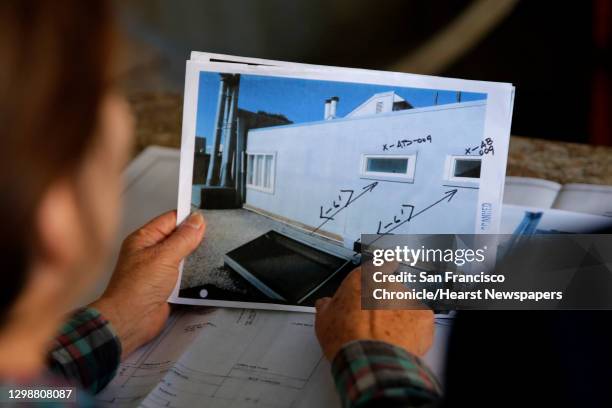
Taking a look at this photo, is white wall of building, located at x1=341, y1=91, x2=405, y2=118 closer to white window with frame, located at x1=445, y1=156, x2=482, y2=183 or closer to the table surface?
white window with frame, located at x1=445, y1=156, x2=482, y2=183

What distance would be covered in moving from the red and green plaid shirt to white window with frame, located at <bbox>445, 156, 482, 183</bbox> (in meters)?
0.21

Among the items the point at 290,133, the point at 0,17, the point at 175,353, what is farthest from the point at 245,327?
the point at 0,17

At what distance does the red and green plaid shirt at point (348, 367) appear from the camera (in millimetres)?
457

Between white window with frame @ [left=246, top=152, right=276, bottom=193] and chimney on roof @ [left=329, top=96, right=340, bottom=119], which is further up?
chimney on roof @ [left=329, top=96, right=340, bottom=119]

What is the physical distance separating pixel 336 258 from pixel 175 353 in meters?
0.19

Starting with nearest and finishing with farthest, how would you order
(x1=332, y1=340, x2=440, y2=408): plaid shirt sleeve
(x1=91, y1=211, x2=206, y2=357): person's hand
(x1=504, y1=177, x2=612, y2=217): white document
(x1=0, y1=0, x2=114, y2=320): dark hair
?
(x1=0, y1=0, x2=114, y2=320): dark hair → (x1=332, y1=340, x2=440, y2=408): plaid shirt sleeve → (x1=91, y1=211, x2=206, y2=357): person's hand → (x1=504, y1=177, x2=612, y2=217): white document

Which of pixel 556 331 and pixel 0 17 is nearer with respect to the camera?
pixel 0 17

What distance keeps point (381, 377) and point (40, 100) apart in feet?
1.07

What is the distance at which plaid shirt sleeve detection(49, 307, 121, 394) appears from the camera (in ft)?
1.68

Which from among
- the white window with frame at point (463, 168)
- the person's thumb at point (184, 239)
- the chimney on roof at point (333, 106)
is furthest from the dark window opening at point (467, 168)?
the person's thumb at point (184, 239)

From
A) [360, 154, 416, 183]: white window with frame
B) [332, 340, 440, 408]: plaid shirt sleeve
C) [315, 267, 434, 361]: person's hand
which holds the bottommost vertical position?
[332, 340, 440, 408]: plaid shirt sleeve

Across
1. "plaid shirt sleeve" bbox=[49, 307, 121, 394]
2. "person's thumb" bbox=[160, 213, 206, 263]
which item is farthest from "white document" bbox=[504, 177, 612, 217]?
"plaid shirt sleeve" bbox=[49, 307, 121, 394]

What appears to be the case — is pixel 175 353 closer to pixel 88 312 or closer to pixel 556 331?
pixel 88 312

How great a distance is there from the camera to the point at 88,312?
558 millimetres
